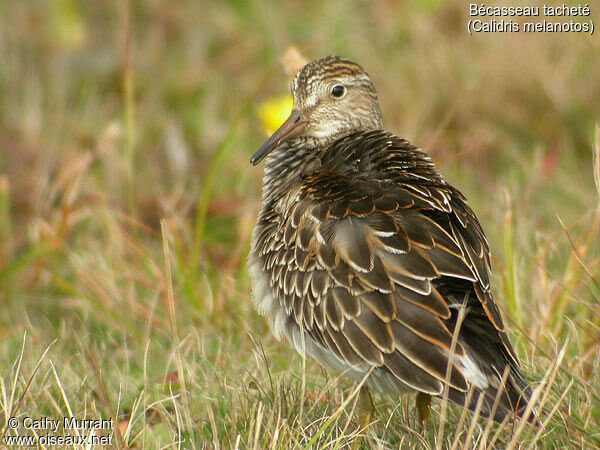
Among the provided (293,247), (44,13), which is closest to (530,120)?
(293,247)

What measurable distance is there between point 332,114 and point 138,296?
1582mm

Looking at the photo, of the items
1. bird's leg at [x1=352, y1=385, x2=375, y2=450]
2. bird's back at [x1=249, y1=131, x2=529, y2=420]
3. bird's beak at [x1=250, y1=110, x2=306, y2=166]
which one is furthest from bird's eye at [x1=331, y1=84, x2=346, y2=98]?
bird's leg at [x1=352, y1=385, x2=375, y2=450]

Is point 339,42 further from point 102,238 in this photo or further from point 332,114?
point 332,114

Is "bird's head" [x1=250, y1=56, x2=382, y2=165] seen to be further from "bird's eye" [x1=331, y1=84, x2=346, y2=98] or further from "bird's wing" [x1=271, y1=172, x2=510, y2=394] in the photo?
"bird's wing" [x1=271, y1=172, x2=510, y2=394]

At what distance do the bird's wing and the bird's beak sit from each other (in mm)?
568

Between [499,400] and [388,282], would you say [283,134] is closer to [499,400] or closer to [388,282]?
[388,282]

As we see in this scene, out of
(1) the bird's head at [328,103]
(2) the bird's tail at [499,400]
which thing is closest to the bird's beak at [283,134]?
(1) the bird's head at [328,103]

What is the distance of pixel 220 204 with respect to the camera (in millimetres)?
6820

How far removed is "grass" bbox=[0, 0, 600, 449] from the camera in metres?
3.55

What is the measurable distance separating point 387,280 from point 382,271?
0.04m

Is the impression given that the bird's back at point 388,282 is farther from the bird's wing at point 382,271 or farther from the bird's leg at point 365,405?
the bird's leg at point 365,405

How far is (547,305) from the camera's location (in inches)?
168

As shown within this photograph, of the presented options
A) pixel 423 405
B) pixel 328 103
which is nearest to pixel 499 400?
pixel 423 405

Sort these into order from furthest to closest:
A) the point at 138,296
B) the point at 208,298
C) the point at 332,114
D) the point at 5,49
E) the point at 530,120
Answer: the point at 5,49
the point at 530,120
the point at 138,296
the point at 208,298
the point at 332,114
